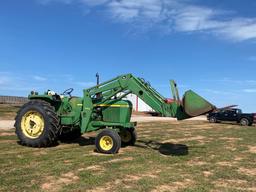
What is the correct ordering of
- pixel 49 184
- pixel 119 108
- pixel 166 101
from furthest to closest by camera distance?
pixel 119 108, pixel 166 101, pixel 49 184

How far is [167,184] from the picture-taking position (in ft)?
26.9

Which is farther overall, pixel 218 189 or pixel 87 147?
pixel 87 147

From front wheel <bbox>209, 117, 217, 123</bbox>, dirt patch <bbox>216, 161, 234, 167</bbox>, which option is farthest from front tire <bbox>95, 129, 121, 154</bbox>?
front wheel <bbox>209, 117, 217, 123</bbox>

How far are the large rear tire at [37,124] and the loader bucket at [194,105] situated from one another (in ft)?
14.8

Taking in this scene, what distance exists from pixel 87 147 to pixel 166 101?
334 centimetres

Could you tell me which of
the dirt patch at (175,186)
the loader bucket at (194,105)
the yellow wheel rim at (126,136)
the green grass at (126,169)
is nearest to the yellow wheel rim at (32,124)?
the green grass at (126,169)

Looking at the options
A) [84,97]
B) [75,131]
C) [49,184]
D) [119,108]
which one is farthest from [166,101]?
[49,184]

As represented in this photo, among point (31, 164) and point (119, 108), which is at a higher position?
point (119, 108)

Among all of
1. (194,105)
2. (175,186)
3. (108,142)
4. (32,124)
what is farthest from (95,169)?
(32,124)

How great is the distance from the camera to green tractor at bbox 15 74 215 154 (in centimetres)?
1226

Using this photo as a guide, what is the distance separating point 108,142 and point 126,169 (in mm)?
2804

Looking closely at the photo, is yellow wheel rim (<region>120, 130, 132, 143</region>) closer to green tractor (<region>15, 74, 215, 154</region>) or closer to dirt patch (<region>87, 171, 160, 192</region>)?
green tractor (<region>15, 74, 215, 154</region>)

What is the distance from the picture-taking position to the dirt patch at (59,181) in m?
7.60

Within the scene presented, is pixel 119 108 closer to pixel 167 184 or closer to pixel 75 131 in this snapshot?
pixel 75 131
